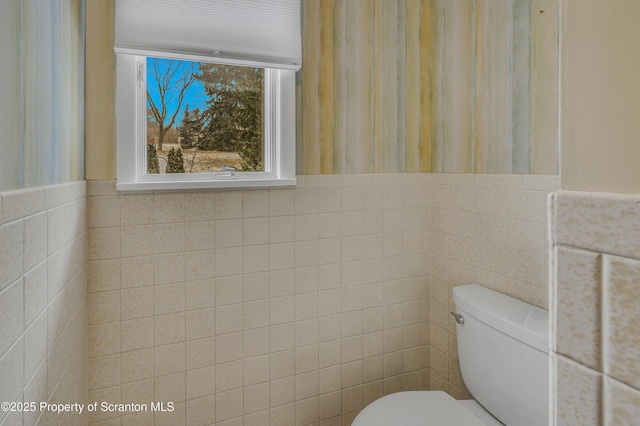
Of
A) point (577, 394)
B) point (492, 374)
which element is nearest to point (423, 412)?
point (492, 374)

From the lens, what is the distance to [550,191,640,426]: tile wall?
0.98 ft

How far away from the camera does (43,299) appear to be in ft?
2.80

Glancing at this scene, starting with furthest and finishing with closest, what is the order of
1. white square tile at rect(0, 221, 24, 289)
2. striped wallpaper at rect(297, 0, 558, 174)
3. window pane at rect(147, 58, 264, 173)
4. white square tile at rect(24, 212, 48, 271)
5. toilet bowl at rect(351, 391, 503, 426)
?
window pane at rect(147, 58, 264, 173) → striped wallpaper at rect(297, 0, 558, 174) → toilet bowl at rect(351, 391, 503, 426) → white square tile at rect(24, 212, 48, 271) → white square tile at rect(0, 221, 24, 289)

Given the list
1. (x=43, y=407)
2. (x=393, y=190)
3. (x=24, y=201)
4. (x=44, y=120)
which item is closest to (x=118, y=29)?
(x=44, y=120)

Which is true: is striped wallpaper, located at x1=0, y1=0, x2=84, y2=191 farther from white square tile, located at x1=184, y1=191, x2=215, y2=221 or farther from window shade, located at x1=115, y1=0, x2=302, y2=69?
white square tile, located at x1=184, y1=191, x2=215, y2=221

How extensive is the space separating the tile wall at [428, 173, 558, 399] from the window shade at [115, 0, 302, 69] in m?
0.93

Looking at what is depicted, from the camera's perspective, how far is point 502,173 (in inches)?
60.1

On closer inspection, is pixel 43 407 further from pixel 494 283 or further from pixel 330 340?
pixel 494 283

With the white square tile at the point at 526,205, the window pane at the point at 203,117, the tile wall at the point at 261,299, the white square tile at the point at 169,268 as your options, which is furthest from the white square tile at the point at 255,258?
the white square tile at the point at 526,205

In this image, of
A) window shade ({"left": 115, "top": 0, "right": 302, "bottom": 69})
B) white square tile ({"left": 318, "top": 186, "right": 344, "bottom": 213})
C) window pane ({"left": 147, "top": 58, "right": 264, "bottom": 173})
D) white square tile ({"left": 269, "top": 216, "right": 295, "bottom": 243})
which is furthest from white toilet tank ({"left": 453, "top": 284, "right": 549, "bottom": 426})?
window shade ({"left": 115, "top": 0, "right": 302, "bottom": 69})

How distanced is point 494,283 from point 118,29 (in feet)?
→ 5.62

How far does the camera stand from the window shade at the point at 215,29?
4.42ft

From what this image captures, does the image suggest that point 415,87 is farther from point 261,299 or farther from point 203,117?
point 261,299

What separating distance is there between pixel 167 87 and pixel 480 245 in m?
1.45
